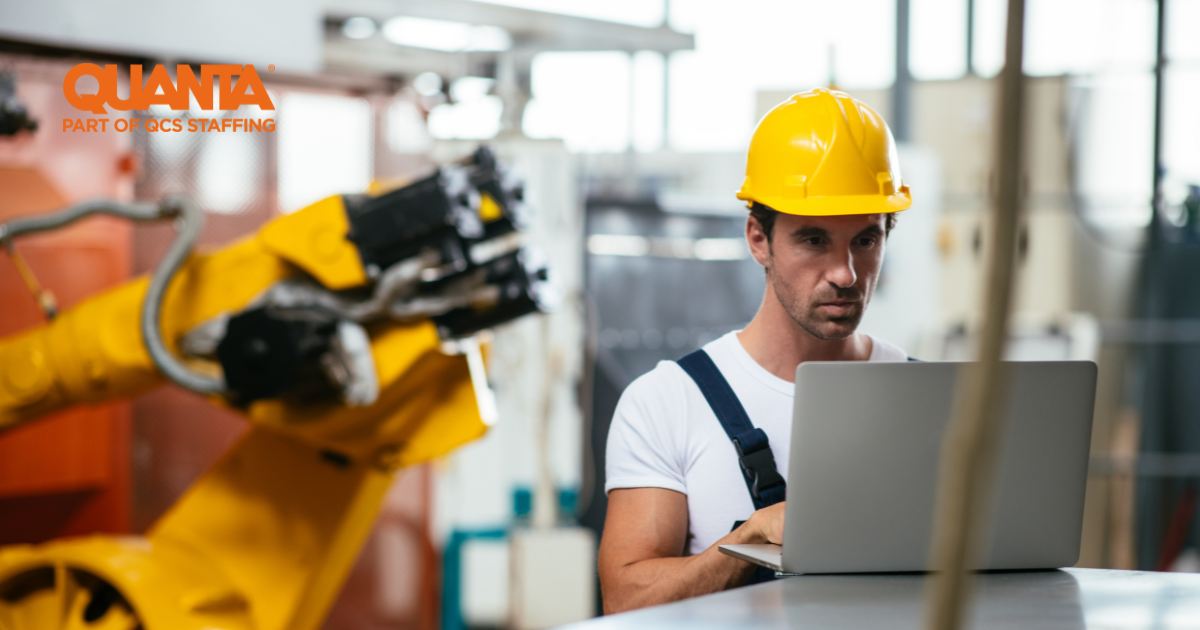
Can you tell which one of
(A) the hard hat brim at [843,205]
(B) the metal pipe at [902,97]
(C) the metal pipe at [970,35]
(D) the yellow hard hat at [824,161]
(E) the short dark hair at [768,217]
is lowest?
(E) the short dark hair at [768,217]

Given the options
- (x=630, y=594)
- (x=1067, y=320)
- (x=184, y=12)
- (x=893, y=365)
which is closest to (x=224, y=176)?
(x=184, y=12)

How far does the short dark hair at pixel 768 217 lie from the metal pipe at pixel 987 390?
1294 mm

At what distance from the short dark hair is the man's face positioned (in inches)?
0.6

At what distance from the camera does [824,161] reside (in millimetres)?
1589

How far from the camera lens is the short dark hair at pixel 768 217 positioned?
164cm

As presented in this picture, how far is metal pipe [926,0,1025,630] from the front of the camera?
1.04 ft

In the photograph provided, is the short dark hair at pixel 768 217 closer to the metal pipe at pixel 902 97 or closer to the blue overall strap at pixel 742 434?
the blue overall strap at pixel 742 434

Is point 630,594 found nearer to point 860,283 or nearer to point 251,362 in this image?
point 860,283

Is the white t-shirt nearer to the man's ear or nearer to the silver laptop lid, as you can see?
the man's ear

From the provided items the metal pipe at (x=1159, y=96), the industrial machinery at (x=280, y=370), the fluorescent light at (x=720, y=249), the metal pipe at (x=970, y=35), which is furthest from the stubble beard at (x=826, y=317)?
the metal pipe at (x=970, y=35)

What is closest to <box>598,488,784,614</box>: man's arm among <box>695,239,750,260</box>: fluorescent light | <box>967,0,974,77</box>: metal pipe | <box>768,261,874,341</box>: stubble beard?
<box>768,261,874,341</box>: stubble beard

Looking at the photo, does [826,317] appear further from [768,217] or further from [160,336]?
[160,336]

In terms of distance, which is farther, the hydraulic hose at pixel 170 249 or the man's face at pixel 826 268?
the hydraulic hose at pixel 170 249

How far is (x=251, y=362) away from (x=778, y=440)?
100cm
